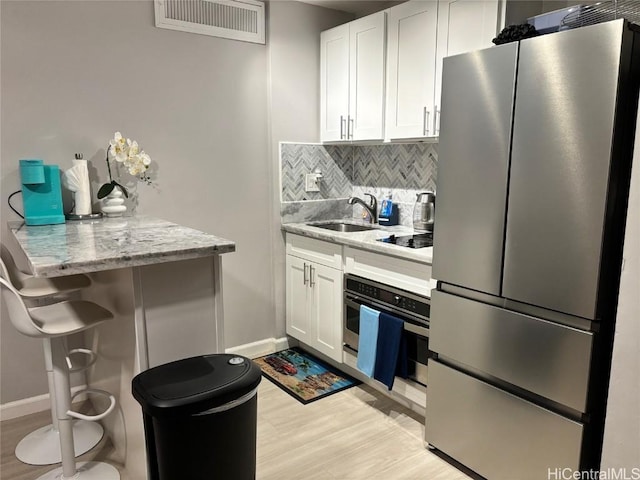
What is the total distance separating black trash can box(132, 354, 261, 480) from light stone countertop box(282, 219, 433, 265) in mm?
1223

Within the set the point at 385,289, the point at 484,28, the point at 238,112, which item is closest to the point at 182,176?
the point at 238,112

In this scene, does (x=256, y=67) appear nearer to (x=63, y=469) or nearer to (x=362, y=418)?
(x=362, y=418)

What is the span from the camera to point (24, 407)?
271 centimetres

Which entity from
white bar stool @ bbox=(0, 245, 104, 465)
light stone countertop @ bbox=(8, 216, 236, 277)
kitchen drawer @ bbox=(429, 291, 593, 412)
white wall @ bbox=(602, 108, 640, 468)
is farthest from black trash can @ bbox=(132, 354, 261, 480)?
white wall @ bbox=(602, 108, 640, 468)

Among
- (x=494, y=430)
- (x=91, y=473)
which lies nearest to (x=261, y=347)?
(x=91, y=473)

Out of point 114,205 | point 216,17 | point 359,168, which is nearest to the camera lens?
point 114,205

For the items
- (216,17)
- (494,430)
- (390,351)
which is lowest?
(494,430)

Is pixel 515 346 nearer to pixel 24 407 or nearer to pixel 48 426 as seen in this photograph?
pixel 48 426

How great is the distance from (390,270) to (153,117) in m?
1.73

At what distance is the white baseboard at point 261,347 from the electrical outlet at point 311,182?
3.84 feet

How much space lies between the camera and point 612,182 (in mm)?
1589

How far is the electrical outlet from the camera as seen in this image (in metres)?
3.55

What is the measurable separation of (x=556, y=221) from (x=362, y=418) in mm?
A: 1587

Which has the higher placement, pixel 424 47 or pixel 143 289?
pixel 424 47
